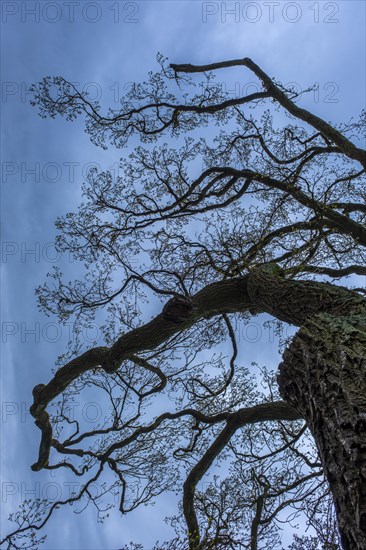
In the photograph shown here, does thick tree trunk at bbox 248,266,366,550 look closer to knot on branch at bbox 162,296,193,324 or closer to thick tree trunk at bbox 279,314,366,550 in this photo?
thick tree trunk at bbox 279,314,366,550

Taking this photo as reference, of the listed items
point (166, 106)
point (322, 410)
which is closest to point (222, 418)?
point (322, 410)

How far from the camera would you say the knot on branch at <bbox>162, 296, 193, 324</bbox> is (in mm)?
5527

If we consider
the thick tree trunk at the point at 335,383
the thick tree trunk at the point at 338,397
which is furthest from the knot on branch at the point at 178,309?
the thick tree trunk at the point at 338,397

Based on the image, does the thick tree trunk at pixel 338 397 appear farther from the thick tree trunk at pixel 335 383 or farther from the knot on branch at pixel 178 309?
the knot on branch at pixel 178 309

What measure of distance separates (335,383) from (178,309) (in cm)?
282

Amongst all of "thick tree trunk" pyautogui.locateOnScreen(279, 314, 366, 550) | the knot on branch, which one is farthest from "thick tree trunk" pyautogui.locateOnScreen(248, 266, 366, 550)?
the knot on branch

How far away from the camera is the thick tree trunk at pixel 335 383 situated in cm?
233

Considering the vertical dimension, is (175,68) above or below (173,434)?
above

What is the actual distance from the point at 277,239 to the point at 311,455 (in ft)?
10.9

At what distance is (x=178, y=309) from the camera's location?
556 cm

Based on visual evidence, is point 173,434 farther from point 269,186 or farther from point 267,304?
point 269,186

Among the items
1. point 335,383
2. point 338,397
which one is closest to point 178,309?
point 335,383

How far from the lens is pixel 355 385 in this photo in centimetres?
280

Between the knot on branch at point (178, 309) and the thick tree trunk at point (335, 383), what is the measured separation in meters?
1.22
